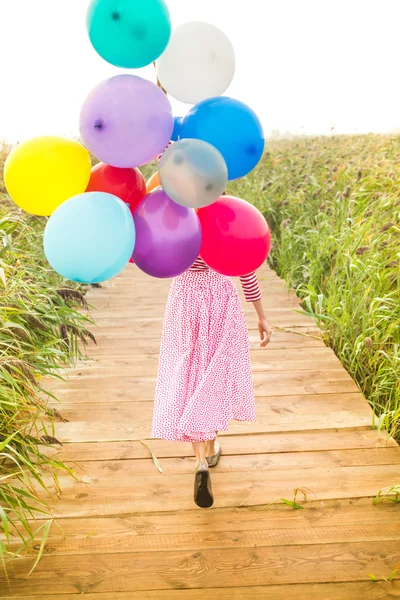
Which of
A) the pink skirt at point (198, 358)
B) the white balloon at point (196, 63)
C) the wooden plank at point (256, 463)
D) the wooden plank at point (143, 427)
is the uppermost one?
the white balloon at point (196, 63)

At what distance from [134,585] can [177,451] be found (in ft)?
2.73

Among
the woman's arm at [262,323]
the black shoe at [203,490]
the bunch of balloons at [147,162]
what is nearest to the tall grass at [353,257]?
the woman's arm at [262,323]

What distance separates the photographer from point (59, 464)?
2.20m

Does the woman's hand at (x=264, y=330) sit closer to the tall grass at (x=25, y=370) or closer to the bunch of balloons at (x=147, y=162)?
the bunch of balloons at (x=147, y=162)

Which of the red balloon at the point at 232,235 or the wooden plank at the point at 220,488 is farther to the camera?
the wooden plank at the point at 220,488

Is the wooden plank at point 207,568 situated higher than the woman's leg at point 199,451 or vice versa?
the woman's leg at point 199,451

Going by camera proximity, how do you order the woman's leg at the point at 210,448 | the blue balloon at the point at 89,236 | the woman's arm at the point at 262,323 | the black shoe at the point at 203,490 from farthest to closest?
the woman's leg at the point at 210,448, the woman's arm at the point at 262,323, the black shoe at the point at 203,490, the blue balloon at the point at 89,236

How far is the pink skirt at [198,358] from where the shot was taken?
7.07 ft

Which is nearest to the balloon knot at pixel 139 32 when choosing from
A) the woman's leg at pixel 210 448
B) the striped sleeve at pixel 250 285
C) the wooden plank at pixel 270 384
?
the striped sleeve at pixel 250 285

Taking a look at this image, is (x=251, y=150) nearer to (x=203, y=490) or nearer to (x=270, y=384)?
(x=203, y=490)

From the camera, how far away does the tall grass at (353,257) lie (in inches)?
121

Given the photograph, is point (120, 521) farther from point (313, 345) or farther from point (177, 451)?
point (313, 345)

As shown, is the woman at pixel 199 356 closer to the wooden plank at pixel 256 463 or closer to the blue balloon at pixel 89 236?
the wooden plank at pixel 256 463

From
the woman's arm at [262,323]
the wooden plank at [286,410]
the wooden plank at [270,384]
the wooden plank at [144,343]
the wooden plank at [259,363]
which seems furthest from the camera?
the wooden plank at [144,343]
